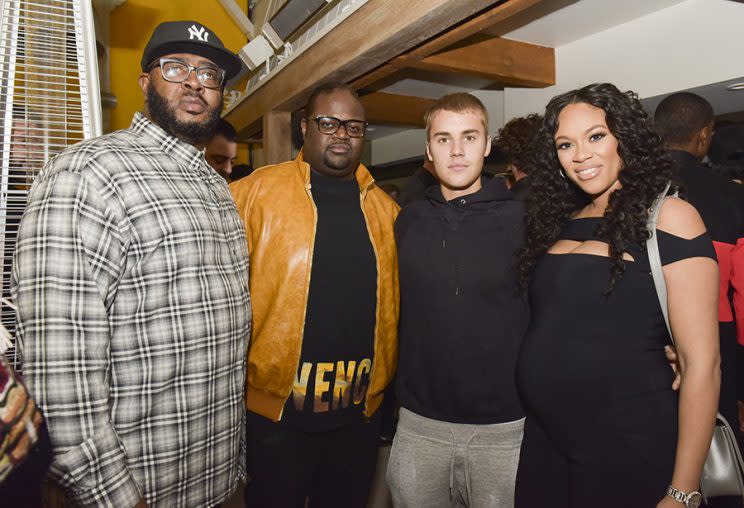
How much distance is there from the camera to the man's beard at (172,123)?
58.3 inches

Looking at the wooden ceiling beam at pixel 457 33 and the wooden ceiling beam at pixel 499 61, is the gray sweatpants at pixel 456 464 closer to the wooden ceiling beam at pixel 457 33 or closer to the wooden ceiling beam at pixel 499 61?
the wooden ceiling beam at pixel 457 33

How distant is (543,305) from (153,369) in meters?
1.09

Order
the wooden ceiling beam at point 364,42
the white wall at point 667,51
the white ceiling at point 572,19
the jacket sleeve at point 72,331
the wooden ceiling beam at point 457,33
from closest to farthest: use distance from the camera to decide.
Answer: the jacket sleeve at point 72,331 → the wooden ceiling beam at point 364,42 → the wooden ceiling beam at point 457,33 → the white wall at point 667,51 → the white ceiling at point 572,19

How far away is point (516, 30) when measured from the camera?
12.3 feet

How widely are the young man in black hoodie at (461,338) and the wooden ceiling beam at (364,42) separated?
0.83 metres

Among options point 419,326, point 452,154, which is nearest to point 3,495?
point 419,326

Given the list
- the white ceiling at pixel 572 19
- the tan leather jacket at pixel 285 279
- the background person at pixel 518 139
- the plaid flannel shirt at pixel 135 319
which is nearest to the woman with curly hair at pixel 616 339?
the tan leather jacket at pixel 285 279

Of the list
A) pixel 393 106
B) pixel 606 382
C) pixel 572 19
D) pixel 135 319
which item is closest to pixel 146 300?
pixel 135 319

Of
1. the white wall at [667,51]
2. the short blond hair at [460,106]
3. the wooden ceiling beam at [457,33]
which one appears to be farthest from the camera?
the white wall at [667,51]

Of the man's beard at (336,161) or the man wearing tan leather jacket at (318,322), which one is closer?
the man wearing tan leather jacket at (318,322)

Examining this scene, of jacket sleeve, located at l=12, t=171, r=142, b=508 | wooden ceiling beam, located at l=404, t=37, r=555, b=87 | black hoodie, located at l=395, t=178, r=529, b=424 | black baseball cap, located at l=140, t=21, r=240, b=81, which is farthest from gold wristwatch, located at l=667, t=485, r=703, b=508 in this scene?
wooden ceiling beam, located at l=404, t=37, r=555, b=87

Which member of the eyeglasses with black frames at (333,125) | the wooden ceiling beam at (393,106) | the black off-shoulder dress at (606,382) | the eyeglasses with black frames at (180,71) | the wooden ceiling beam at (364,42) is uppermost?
the wooden ceiling beam at (393,106)

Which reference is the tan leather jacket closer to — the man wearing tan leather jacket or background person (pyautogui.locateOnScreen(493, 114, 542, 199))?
the man wearing tan leather jacket

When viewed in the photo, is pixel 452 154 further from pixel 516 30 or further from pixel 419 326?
pixel 516 30
